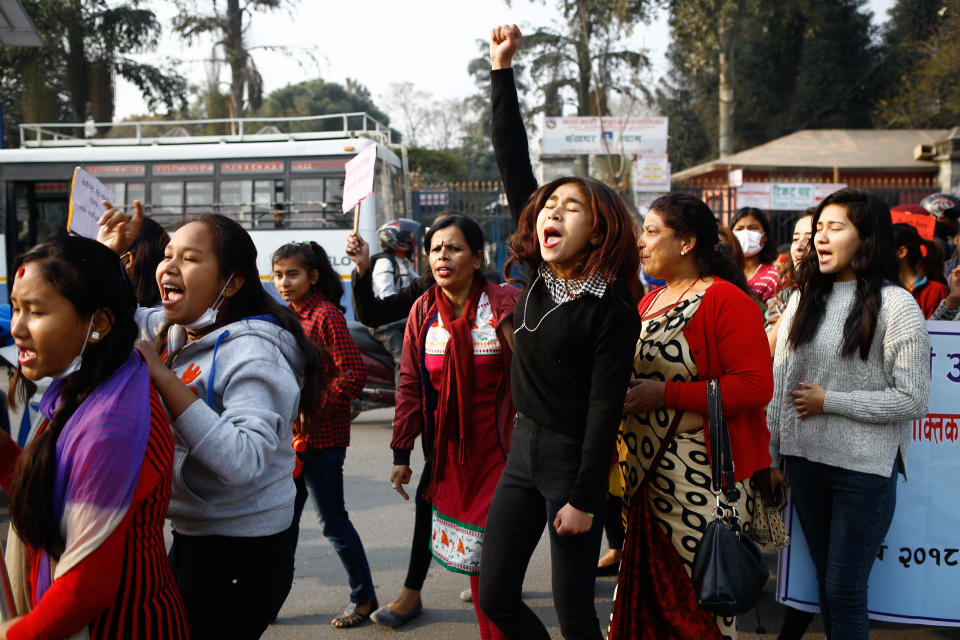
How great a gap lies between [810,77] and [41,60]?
2568 centimetres

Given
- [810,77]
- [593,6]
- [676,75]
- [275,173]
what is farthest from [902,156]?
[275,173]

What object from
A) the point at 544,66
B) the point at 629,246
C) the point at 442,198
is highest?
the point at 544,66

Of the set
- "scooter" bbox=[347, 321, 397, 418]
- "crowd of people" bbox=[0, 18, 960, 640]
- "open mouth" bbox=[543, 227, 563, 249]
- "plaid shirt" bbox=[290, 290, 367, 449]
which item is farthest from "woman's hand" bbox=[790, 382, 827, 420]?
"scooter" bbox=[347, 321, 397, 418]

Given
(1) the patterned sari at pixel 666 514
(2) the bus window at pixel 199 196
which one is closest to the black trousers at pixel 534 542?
(1) the patterned sari at pixel 666 514

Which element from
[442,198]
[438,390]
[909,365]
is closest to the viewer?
[909,365]

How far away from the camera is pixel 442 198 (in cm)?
1564

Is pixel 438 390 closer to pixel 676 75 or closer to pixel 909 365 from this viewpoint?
pixel 909 365

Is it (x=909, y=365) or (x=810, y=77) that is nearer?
(x=909, y=365)

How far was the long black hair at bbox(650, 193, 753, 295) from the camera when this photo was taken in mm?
2656

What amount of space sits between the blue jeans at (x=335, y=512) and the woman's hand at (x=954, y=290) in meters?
2.95

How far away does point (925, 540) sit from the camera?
305cm

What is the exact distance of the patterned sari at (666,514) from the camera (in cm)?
247

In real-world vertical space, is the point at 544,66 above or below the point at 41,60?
above

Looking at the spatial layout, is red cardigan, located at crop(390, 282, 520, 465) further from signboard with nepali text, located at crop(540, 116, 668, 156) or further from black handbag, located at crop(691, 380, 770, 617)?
signboard with nepali text, located at crop(540, 116, 668, 156)
